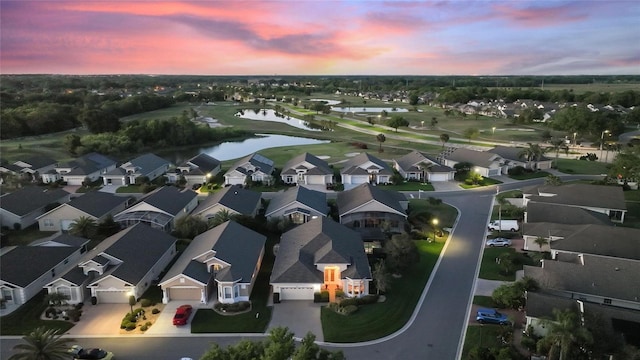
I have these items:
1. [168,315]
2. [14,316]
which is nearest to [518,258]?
[168,315]

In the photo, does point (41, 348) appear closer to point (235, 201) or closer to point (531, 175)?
point (235, 201)

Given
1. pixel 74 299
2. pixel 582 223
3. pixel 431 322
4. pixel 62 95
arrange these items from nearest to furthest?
pixel 431 322, pixel 74 299, pixel 582 223, pixel 62 95

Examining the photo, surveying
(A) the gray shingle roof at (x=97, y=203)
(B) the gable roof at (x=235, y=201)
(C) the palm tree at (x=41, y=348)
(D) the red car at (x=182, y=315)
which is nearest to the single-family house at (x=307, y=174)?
(B) the gable roof at (x=235, y=201)

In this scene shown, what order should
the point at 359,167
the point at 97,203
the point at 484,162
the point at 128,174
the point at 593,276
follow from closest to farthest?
the point at 593,276
the point at 97,203
the point at 359,167
the point at 128,174
the point at 484,162

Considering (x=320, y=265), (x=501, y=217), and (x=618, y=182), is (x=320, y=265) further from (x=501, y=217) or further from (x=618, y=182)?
(x=618, y=182)

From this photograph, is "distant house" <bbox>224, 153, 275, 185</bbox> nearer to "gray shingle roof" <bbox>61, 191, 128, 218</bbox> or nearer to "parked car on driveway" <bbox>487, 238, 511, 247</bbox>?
"gray shingle roof" <bbox>61, 191, 128, 218</bbox>

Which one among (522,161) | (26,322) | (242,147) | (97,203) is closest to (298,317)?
(26,322)
